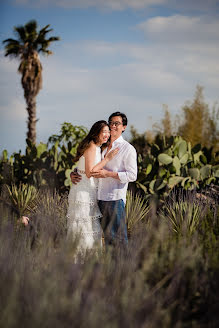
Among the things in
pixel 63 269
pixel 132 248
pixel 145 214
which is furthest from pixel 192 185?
pixel 63 269

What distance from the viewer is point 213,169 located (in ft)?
26.2

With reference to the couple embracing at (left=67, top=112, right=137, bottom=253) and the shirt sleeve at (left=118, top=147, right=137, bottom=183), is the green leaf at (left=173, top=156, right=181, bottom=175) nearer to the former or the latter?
the couple embracing at (left=67, top=112, right=137, bottom=253)

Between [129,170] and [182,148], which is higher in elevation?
[182,148]

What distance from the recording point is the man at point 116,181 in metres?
3.83

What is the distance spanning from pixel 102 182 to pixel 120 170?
8.8 inches

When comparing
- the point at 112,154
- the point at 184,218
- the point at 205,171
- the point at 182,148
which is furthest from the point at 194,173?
the point at 112,154

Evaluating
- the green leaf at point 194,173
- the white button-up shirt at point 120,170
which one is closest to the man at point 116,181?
the white button-up shirt at point 120,170

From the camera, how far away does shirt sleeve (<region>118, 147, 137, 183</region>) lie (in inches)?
150

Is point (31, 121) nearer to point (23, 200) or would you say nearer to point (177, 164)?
point (23, 200)

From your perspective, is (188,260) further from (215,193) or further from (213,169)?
(213,169)

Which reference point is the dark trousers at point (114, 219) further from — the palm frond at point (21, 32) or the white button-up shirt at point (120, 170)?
the palm frond at point (21, 32)

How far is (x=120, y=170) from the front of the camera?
3.97 metres

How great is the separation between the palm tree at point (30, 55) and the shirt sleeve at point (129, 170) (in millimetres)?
16991

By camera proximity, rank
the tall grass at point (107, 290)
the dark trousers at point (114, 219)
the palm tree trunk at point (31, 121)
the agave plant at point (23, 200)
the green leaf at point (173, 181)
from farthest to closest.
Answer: the palm tree trunk at point (31, 121) → the agave plant at point (23, 200) → the green leaf at point (173, 181) → the dark trousers at point (114, 219) → the tall grass at point (107, 290)
